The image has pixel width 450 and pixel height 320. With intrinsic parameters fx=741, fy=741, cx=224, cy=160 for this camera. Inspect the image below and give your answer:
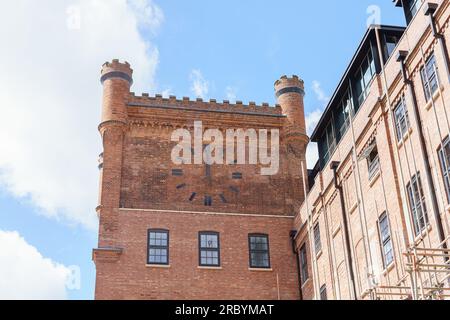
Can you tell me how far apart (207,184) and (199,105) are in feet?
13.6

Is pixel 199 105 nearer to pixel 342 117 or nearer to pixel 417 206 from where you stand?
pixel 342 117

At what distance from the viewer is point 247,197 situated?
35.1m

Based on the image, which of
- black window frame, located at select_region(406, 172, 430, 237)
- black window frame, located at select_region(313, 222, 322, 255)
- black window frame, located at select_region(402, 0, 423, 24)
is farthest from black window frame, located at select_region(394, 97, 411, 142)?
black window frame, located at select_region(313, 222, 322, 255)

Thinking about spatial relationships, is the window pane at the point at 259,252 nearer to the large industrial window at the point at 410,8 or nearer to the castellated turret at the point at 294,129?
the castellated turret at the point at 294,129

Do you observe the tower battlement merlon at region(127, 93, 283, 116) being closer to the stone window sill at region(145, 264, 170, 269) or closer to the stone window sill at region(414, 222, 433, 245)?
the stone window sill at region(145, 264, 170, 269)

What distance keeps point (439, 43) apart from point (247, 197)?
16.0 m

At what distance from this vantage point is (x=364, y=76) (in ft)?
88.5

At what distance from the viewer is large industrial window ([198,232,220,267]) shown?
1299 inches

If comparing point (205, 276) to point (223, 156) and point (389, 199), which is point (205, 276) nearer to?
point (223, 156)

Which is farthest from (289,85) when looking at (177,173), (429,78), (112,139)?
(429,78)

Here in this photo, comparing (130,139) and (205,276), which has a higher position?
(130,139)

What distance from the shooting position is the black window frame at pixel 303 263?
32.5 meters
